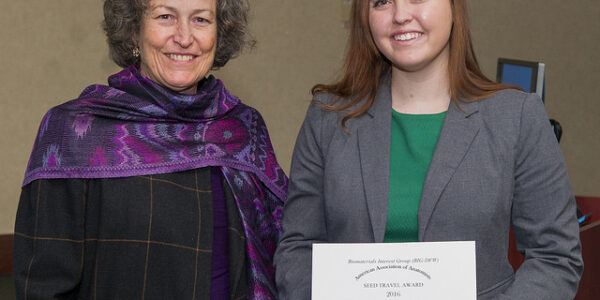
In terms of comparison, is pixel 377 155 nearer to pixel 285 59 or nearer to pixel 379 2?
pixel 379 2

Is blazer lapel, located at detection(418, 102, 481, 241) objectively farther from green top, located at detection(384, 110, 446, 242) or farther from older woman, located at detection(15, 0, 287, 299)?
older woman, located at detection(15, 0, 287, 299)

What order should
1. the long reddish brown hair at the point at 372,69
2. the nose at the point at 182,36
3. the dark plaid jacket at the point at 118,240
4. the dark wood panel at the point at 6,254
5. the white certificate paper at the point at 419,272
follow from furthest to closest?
1. the dark wood panel at the point at 6,254
2. the nose at the point at 182,36
3. the dark plaid jacket at the point at 118,240
4. the long reddish brown hair at the point at 372,69
5. the white certificate paper at the point at 419,272

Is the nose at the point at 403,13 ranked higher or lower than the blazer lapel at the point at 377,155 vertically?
higher

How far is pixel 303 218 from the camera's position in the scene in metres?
1.73

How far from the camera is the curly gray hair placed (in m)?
2.09

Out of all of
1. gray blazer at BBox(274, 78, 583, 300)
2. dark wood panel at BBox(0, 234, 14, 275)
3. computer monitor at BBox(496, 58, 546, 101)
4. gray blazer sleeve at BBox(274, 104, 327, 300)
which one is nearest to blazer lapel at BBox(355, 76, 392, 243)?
gray blazer at BBox(274, 78, 583, 300)

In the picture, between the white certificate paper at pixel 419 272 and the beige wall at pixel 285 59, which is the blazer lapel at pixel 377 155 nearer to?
the white certificate paper at pixel 419 272

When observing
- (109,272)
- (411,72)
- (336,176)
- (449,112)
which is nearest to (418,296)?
(336,176)

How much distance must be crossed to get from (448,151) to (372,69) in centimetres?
37

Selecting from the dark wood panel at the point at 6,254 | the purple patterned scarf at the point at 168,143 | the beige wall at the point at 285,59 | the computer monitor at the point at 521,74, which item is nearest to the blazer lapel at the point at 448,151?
the purple patterned scarf at the point at 168,143

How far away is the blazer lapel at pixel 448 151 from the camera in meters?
1.56

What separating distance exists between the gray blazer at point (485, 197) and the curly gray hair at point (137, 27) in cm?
75

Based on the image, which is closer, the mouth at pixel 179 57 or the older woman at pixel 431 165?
the older woman at pixel 431 165

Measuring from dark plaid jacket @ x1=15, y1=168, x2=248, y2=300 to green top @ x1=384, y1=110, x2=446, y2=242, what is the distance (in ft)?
1.96
